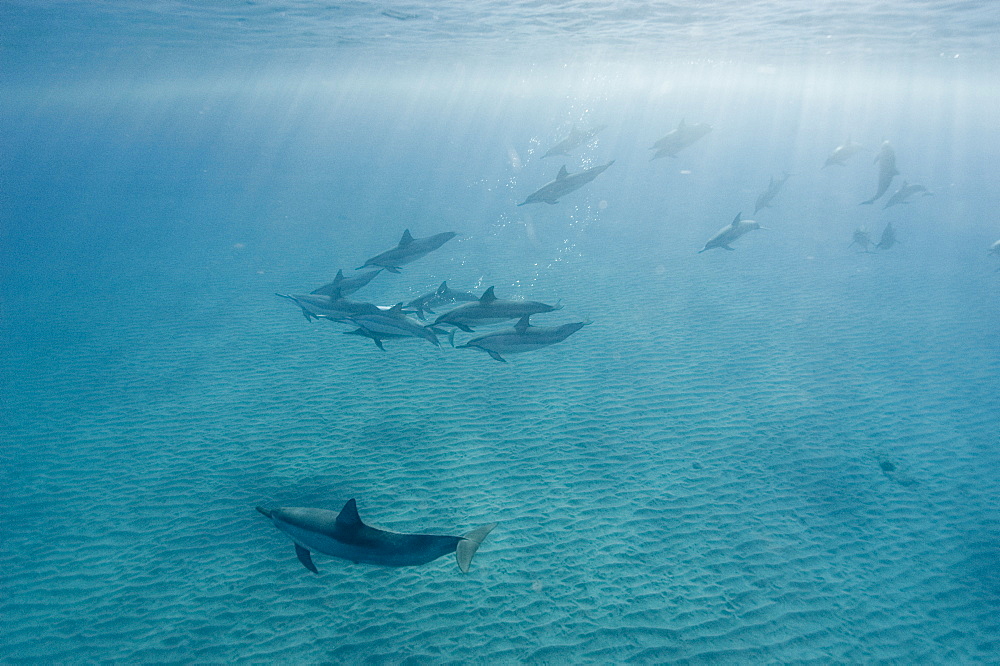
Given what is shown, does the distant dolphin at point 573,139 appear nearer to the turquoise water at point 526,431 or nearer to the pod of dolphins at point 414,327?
the pod of dolphins at point 414,327

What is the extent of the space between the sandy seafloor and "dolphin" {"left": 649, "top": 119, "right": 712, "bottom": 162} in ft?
14.9

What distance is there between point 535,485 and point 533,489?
0.33 feet

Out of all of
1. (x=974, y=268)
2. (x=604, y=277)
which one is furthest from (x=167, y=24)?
(x=974, y=268)

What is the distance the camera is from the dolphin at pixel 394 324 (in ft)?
21.2

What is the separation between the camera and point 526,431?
30.0 feet

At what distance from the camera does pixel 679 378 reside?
10.7 meters

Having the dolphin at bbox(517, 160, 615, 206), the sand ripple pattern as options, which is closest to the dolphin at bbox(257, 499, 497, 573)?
the sand ripple pattern

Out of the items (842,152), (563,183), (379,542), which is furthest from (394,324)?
(842,152)

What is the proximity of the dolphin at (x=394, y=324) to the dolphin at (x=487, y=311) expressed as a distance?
23 cm

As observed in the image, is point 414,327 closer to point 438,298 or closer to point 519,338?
point 519,338

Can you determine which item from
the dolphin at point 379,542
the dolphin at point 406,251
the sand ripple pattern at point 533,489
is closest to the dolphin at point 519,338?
the dolphin at point 406,251

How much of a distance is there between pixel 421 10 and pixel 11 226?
26113 millimetres

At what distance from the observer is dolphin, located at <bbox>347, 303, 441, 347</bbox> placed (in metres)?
6.46

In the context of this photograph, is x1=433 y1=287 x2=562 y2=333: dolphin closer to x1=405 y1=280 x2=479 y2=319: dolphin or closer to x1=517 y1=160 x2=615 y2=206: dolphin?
x1=405 y1=280 x2=479 y2=319: dolphin
